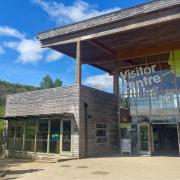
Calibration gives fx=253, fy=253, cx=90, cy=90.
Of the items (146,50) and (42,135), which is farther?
(146,50)

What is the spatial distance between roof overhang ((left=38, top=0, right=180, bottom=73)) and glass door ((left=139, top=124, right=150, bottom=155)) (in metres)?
6.12

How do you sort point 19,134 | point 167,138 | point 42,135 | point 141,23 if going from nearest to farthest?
1. point 141,23
2. point 42,135
3. point 19,134
4. point 167,138

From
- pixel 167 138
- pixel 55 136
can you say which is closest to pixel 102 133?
pixel 55 136

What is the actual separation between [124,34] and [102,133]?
Answer: 7517 millimetres

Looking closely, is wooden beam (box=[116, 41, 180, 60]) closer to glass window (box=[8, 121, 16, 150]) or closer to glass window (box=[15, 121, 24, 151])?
glass window (box=[15, 121, 24, 151])

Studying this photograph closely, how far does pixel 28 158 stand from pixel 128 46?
37.8ft

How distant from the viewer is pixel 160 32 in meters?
17.9

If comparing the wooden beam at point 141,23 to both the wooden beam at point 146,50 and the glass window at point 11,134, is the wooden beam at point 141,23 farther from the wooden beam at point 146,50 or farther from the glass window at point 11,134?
the glass window at point 11,134

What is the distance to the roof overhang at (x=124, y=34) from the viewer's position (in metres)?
15.4

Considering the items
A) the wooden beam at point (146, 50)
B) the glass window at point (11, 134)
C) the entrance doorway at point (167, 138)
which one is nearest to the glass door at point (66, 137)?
the glass window at point (11, 134)

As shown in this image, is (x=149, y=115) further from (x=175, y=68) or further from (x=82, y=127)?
(x=82, y=127)

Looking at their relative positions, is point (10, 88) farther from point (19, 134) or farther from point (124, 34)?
point (124, 34)

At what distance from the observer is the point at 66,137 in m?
16.8

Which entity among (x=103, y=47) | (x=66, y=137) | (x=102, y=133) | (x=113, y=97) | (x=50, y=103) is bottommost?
(x=66, y=137)
